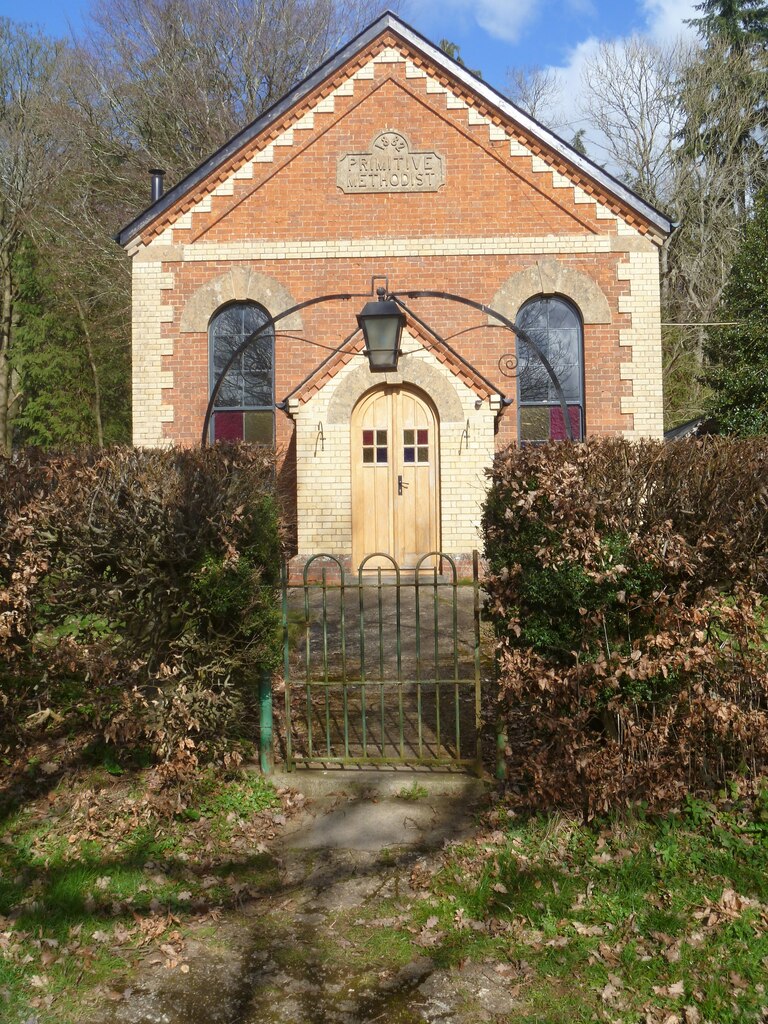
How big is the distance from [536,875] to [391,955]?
972 millimetres

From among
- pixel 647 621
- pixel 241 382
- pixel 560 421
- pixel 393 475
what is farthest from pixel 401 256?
pixel 647 621

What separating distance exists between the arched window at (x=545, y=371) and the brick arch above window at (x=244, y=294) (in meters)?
3.75

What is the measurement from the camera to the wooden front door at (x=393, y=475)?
42.1 feet

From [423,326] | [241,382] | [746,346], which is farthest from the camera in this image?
[746,346]

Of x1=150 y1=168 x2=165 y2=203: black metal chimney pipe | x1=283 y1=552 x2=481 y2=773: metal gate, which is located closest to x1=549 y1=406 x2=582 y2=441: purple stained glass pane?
x1=283 y1=552 x2=481 y2=773: metal gate

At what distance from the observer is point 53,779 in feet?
17.7

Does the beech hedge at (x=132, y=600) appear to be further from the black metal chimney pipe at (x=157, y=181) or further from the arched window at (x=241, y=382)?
the black metal chimney pipe at (x=157, y=181)

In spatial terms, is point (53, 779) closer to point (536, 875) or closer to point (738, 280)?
point (536, 875)

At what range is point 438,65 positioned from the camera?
43.6 ft

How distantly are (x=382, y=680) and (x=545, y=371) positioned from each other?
30.0 feet

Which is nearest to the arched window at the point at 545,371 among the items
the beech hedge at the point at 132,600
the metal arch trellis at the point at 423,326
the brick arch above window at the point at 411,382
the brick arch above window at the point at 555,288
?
the brick arch above window at the point at 555,288

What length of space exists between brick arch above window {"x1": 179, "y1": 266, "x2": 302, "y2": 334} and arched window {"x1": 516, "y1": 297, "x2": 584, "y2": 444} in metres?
3.75

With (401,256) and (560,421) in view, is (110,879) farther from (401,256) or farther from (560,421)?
(401,256)

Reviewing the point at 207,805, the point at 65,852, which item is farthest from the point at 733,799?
the point at 65,852
